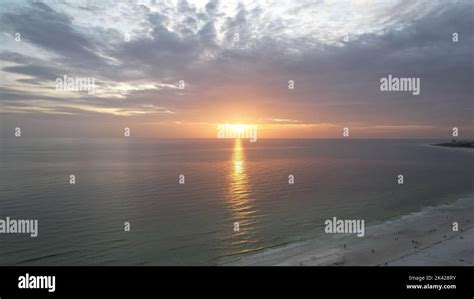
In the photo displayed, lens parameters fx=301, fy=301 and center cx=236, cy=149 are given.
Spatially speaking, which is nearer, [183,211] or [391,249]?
[391,249]

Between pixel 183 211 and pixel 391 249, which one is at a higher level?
pixel 183 211

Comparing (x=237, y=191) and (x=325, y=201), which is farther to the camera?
(x=237, y=191)

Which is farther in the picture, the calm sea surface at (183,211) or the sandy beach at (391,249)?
the calm sea surface at (183,211)

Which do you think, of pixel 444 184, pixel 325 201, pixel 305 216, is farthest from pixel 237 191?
pixel 444 184

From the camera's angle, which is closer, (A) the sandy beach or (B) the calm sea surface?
(A) the sandy beach

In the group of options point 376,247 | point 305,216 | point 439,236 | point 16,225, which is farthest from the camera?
point 305,216
